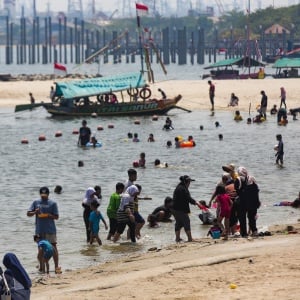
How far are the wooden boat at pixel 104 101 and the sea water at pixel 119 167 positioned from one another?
0.53 meters

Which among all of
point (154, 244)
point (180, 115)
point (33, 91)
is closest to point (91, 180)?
point (154, 244)

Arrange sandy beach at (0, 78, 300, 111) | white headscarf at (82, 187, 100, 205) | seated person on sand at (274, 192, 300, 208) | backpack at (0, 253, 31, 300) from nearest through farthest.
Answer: backpack at (0, 253, 31, 300)
white headscarf at (82, 187, 100, 205)
seated person on sand at (274, 192, 300, 208)
sandy beach at (0, 78, 300, 111)

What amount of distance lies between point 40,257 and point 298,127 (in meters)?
33.5

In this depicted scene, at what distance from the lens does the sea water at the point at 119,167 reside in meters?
23.0

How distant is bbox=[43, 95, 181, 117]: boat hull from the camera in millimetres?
57688

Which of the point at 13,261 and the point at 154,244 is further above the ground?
the point at 13,261

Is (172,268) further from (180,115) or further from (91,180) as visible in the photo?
(180,115)

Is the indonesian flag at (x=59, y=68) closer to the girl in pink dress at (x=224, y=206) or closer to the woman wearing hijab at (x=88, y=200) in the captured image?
the woman wearing hijab at (x=88, y=200)

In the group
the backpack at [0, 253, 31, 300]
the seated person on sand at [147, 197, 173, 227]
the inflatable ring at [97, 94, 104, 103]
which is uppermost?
the backpack at [0, 253, 31, 300]

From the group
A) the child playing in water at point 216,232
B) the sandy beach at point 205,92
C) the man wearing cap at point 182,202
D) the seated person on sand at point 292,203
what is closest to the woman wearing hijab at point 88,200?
the man wearing cap at point 182,202

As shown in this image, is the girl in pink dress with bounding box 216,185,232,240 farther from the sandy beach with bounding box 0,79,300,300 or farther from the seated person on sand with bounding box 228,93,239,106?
the seated person on sand with bounding box 228,93,239,106

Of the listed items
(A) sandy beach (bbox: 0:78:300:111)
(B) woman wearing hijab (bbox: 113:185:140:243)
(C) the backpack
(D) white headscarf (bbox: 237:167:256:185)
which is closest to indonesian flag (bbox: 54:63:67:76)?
(A) sandy beach (bbox: 0:78:300:111)

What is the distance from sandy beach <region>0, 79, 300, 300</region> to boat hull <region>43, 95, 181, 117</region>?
36050 millimetres

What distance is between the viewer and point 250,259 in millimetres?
16750
